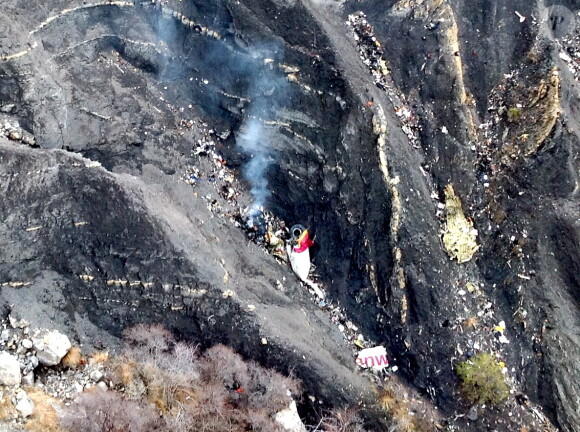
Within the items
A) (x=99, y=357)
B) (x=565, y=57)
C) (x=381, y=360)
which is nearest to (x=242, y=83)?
(x=99, y=357)

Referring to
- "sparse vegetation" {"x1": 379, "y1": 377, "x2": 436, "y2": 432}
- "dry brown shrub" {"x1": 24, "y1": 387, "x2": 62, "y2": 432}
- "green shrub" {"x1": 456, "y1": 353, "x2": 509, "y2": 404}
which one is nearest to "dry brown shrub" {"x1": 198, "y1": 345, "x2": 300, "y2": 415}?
"sparse vegetation" {"x1": 379, "y1": 377, "x2": 436, "y2": 432}

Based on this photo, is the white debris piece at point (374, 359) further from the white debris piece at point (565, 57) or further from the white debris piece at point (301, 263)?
the white debris piece at point (565, 57)

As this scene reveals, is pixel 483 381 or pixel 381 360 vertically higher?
pixel 483 381

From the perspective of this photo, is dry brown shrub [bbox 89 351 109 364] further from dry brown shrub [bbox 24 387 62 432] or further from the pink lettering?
the pink lettering

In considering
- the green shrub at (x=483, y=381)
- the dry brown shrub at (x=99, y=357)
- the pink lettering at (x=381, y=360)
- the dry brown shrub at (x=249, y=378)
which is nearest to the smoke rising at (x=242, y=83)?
the dry brown shrub at (x=249, y=378)

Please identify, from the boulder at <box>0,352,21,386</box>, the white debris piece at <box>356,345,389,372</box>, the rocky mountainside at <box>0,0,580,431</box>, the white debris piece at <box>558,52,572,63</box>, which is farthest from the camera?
the white debris piece at <box>558,52,572,63</box>

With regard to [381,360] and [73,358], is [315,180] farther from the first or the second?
[73,358]

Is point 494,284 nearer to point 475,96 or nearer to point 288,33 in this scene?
point 475,96
